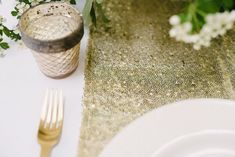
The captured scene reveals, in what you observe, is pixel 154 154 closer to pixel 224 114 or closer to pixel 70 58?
pixel 224 114

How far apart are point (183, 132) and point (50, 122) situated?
20cm

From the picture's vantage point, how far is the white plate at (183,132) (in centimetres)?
52

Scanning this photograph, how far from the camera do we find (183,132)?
536mm

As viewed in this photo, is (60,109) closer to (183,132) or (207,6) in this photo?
(183,132)

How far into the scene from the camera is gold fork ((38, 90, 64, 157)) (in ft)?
1.82

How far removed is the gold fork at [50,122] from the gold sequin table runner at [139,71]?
39mm

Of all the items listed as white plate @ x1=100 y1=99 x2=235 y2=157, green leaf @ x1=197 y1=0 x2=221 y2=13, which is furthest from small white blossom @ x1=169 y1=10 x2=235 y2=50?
white plate @ x1=100 y1=99 x2=235 y2=157

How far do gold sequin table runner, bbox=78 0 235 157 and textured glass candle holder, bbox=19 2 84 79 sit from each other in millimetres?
53

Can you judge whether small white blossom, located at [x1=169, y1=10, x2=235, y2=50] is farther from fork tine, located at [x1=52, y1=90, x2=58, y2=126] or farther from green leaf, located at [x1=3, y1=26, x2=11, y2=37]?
green leaf, located at [x1=3, y1=26, x2=11, y2=37]

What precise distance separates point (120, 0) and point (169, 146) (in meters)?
0.41

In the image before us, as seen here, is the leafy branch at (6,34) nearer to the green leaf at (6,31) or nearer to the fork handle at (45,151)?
the green leaf at (6,31)

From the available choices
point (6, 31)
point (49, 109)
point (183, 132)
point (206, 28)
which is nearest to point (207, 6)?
point (206, 28)

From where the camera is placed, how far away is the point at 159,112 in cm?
54

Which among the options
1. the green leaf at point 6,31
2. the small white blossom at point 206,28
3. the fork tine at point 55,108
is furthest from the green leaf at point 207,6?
the green leaf at point 6,31
